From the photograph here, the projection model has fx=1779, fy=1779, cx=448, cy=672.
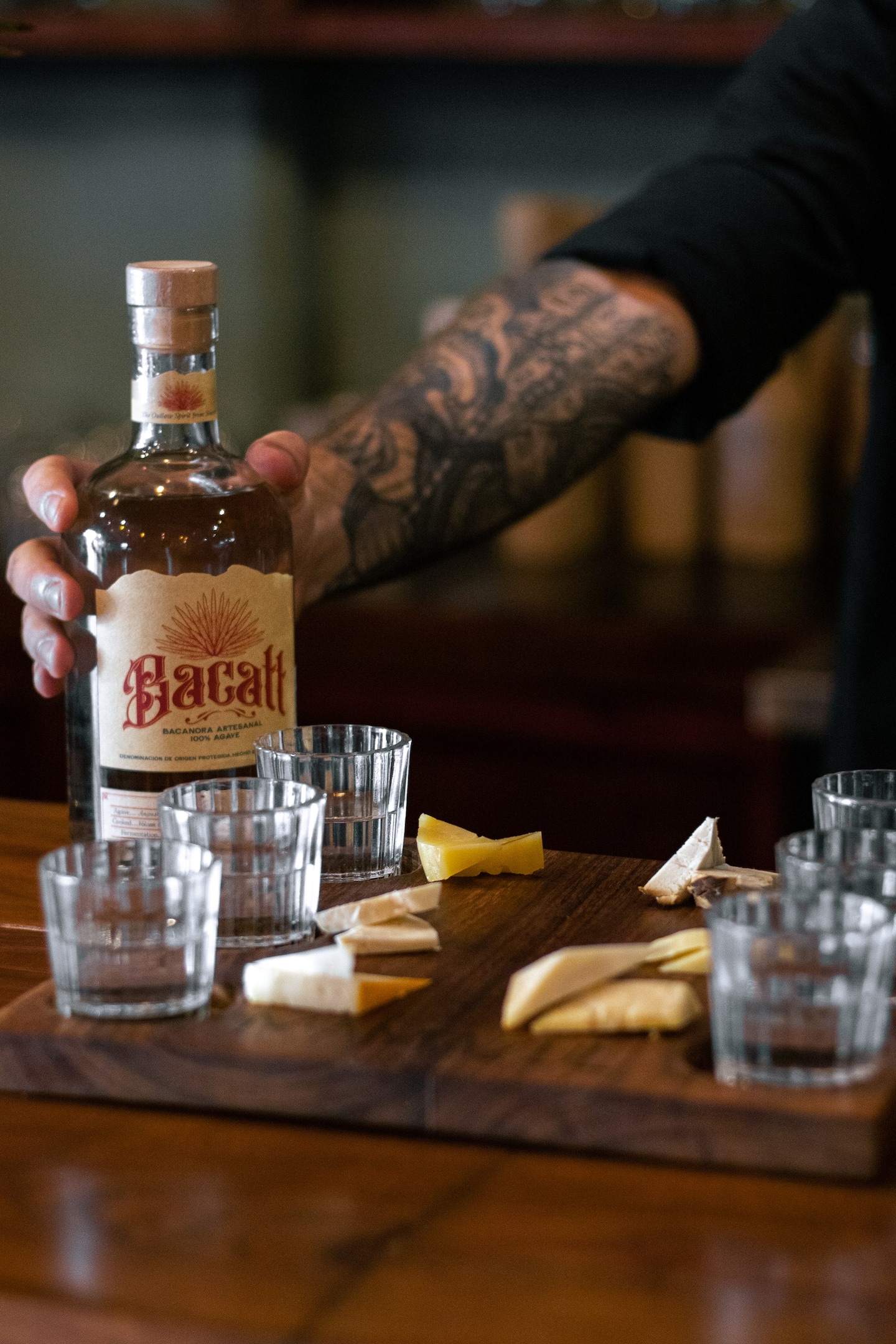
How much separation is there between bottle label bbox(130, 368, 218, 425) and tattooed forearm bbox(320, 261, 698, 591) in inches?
16.7

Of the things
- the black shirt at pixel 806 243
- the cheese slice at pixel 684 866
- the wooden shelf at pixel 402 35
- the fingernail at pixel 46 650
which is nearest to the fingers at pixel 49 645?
the fingernail at pixel 46 650

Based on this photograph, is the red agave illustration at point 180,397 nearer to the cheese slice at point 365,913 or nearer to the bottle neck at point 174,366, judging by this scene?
the bottle neck at point 174,366

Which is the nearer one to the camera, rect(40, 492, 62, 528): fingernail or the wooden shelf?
rect(40, 492, 62, 528): fingernail

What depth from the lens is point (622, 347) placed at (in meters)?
1.37

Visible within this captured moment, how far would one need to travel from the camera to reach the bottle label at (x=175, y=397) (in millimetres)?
842

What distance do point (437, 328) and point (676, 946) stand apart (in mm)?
1825

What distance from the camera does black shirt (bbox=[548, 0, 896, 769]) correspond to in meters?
1.40

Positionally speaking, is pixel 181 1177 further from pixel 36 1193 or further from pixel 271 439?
pixel 271 439

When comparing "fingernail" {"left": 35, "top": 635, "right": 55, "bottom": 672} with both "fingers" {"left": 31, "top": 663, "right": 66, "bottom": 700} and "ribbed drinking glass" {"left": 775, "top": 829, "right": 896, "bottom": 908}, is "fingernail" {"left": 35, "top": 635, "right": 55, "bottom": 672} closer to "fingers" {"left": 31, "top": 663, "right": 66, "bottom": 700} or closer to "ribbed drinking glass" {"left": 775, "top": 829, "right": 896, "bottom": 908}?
"fingers" {"left": 31, "top": 663, "right": 66, "bottom": 700}

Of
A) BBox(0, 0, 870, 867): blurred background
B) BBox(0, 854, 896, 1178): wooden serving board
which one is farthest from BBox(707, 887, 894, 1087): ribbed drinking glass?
BBox(0, 0, 870, 867): blurred background

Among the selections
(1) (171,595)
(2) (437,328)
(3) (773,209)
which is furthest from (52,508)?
(2) (437,328)

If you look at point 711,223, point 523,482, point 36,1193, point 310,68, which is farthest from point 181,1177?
point 310,68

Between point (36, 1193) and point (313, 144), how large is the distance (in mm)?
2485

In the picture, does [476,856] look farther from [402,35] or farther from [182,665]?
[402,35]
